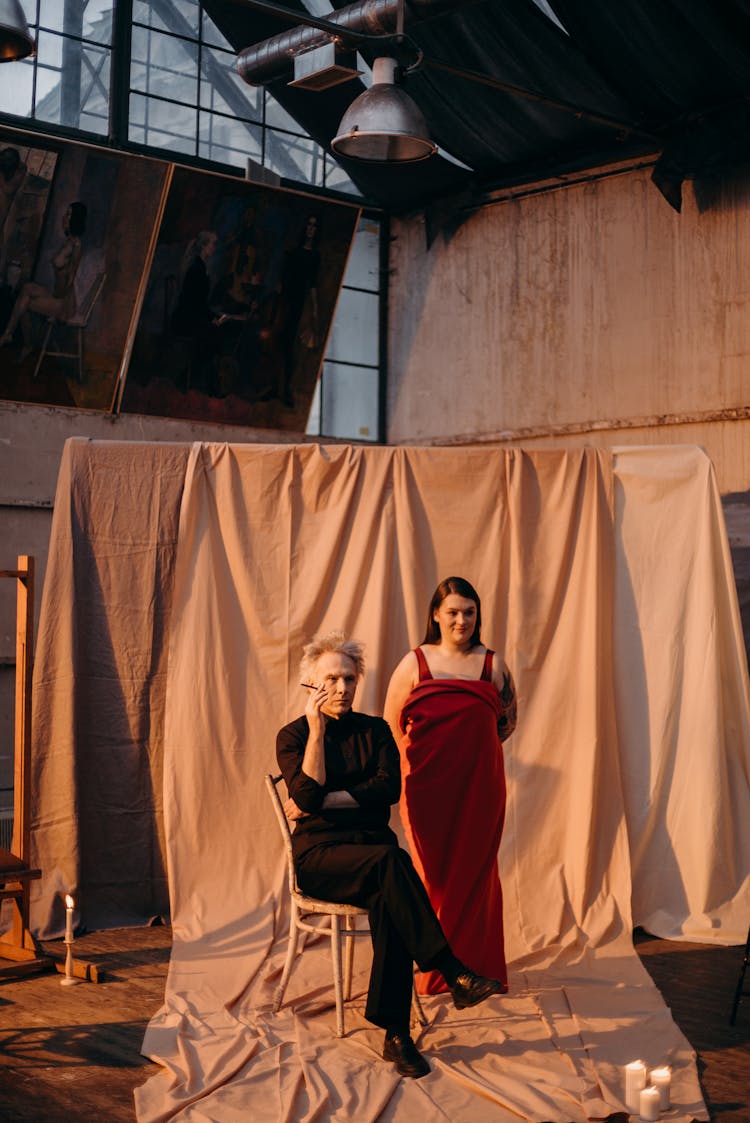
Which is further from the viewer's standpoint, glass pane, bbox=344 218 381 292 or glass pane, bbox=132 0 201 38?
glass pane, bbox=344 218 381 292

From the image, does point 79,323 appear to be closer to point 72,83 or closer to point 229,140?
point 72,83

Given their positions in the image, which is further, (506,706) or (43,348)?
(43,348)

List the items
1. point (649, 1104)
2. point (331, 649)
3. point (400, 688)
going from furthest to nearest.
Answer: point (400, 688) < point (331, 649) < point (649, 1104)

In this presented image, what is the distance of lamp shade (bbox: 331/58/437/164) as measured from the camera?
4.74m

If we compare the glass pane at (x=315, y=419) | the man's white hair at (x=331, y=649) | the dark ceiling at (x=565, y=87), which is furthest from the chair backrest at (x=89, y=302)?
the man's white hair at (x=331, y=649)

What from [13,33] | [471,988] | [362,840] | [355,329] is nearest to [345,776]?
[362,840]

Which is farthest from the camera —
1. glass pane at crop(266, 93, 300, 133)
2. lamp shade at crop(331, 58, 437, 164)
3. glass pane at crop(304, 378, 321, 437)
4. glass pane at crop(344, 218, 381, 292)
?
glass pane at crop(344, 218, 381, 292)

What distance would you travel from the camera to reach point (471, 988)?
3789 millimetres

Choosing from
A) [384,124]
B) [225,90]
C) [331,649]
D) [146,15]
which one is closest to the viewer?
[331,649]

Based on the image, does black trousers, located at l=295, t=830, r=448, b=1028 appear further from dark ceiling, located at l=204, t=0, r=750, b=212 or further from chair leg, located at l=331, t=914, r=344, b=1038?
dark ceiling, located at l=204, t=0, r=750, b=212

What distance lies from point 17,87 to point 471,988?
5.81m

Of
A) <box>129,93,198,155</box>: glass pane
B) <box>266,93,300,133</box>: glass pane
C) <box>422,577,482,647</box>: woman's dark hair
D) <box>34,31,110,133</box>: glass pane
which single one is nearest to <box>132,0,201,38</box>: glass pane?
<box>34,31,110,133</box>: glass pane

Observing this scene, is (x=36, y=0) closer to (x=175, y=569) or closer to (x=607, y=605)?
(x=175, y=569)

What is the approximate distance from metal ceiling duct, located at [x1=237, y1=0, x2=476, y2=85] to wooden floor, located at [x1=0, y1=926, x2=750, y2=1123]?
140 inches
